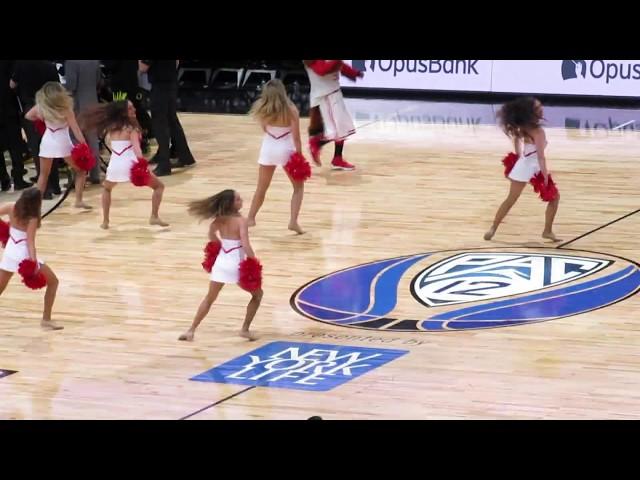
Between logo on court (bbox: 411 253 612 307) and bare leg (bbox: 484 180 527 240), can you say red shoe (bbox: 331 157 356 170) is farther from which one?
logo on court (bbox: 411 253 612 307)

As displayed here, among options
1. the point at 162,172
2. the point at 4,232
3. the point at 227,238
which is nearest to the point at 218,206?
the point at 227,238

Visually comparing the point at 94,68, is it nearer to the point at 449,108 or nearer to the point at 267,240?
the point at 267,240

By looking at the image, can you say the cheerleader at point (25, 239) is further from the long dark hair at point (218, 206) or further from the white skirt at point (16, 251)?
the long dark hair at point (218, 206)

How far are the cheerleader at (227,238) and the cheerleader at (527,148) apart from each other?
3337 mm

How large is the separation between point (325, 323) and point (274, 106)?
2948mm

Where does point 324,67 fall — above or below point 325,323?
above

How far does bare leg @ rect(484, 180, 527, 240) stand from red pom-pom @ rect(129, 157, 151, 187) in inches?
129

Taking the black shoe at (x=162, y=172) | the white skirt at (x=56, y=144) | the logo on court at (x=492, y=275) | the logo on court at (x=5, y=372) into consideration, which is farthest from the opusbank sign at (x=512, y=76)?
the logo on court at (x=5, y=372)

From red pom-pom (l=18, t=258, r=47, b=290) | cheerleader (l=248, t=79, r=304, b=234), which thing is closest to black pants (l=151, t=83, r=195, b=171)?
cheerleader (l=248, t=79, r=304, b=234)

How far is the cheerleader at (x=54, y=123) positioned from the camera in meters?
12.8

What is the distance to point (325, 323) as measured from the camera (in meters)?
9.61

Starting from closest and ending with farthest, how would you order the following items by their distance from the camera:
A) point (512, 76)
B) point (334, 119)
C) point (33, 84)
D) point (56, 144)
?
point (56, 144), point (33, 84), point (334, 119), point (512, 76)

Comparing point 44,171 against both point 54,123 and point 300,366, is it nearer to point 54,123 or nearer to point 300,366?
point 54,123

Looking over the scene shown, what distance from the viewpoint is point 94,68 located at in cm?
1442
